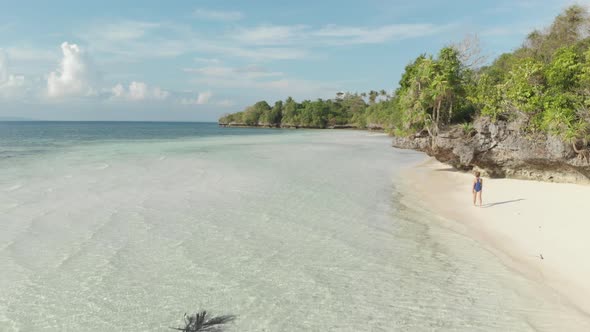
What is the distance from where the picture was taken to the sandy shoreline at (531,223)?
755 centimetres

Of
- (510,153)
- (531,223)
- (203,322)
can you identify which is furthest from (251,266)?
(510,153)

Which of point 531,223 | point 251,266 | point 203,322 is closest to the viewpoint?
point 203,322

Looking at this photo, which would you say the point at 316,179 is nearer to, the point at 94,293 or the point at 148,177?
the point at 148,177

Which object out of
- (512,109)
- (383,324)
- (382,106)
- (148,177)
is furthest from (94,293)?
(382,106)

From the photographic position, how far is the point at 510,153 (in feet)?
59.5

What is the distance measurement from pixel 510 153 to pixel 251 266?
1630 centimetres

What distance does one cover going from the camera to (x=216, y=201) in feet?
46.5

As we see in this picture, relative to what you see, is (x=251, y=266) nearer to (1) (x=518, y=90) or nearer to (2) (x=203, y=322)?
(2) (x=203, y=322)

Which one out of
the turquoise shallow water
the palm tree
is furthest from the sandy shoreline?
the palm tree

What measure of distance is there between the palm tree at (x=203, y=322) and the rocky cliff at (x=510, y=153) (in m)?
17.1

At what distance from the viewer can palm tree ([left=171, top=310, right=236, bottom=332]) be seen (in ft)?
18.6

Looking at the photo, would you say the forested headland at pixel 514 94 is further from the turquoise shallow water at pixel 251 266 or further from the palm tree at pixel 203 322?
the palm tree at pixel 203 322

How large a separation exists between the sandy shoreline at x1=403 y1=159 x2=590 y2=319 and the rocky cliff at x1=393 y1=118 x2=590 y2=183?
0.90 m

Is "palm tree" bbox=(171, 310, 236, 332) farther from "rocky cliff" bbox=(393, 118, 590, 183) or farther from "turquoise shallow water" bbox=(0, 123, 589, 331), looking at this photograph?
"rocky cliff" bbox=(393, 118, 590, 183)
